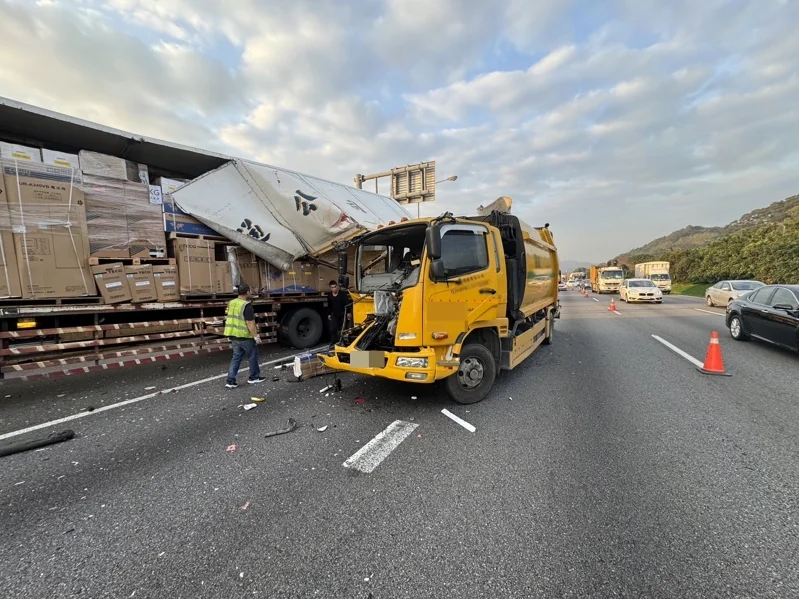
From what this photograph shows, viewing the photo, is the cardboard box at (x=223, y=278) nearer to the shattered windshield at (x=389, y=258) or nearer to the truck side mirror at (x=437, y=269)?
the shattered windshield at (x=389, y=258)

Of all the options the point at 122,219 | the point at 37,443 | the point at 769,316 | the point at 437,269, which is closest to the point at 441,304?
the point at 437,269

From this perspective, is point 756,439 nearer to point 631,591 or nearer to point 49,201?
point 631,591

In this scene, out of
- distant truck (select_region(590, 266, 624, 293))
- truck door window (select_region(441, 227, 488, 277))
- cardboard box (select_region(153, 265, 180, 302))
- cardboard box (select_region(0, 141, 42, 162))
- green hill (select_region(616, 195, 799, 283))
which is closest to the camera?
truck door window (select_region(441, 227, 488, 277))

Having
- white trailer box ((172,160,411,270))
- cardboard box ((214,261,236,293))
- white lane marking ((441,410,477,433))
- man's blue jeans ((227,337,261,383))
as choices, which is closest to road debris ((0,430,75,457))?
man's blue jeans ((227,337,261,383))

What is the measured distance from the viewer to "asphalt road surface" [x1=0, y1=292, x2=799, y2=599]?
204cm

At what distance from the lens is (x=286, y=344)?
847cm

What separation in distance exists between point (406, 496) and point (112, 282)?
526cm

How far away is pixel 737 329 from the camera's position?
8586 millimetres

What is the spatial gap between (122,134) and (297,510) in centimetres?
638

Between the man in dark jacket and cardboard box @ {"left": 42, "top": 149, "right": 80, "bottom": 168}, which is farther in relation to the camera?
the man in dark jacket

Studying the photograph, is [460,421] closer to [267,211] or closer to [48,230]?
[267,211]

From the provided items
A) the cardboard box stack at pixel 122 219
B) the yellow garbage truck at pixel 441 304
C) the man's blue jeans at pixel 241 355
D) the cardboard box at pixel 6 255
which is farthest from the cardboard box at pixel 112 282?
the yellow garbage truck at pixel 441 304

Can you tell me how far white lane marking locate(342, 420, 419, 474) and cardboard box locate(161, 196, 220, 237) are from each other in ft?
16.3

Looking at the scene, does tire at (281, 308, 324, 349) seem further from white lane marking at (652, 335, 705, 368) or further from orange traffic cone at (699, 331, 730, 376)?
white lane marking at (652, 335, 705, 368)
